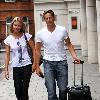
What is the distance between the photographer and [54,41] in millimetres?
8742

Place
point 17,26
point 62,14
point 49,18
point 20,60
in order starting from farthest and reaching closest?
point 62,14
point 20,60
point 17,26
point 49,18

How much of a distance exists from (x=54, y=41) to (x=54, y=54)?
0.24 meters

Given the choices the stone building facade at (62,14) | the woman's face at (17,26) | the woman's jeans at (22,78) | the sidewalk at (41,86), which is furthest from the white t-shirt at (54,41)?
the stone building facade at (62,14)

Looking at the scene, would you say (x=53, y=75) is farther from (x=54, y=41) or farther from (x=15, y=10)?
(x=15, y=10)

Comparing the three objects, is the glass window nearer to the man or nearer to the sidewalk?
the sidewalk

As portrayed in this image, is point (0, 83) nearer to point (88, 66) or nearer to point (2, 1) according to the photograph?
point (88, 66)

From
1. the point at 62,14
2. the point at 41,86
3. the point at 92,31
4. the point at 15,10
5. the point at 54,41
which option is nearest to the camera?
the point at 54,41

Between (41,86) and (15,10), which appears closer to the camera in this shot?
(41,86)

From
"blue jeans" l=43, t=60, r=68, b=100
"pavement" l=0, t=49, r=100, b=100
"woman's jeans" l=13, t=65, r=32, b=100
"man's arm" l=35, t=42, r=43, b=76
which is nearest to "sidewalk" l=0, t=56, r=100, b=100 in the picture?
"pavement" l=0, t=49, r=100, b=100

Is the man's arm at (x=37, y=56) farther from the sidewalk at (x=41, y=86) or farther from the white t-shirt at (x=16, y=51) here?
the sidewalk at (x=41, y=86)

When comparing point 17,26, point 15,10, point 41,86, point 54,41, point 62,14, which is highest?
point 15,10

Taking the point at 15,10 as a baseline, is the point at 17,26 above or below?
below

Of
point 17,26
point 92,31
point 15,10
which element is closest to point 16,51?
point 17,26

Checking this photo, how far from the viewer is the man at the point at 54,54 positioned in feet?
28.7
